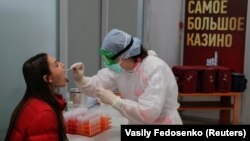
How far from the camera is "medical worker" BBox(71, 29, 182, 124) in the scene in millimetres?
1752

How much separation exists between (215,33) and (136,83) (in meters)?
2.76

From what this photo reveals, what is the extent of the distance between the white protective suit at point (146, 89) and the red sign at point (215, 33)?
2583 mm

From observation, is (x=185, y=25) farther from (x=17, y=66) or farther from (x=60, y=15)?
(x=17, y=66)

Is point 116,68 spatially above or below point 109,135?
above

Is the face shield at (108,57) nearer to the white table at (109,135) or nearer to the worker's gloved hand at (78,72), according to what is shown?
the worker's gloved hand at (78,72)

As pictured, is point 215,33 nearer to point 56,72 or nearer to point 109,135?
point 109,135

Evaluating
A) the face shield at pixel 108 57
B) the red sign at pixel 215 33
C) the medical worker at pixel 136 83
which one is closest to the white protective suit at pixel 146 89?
the medical worker at pixel 136 83

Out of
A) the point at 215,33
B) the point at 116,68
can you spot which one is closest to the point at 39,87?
the point at 116,68

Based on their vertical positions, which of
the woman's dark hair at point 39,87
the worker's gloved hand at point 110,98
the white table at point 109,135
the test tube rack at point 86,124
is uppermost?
the woman's dark hair at point 39,87

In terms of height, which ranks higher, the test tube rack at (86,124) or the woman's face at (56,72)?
the woman's face at (56,72)

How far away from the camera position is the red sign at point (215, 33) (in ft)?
14.0

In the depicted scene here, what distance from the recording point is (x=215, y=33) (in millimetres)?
4367
